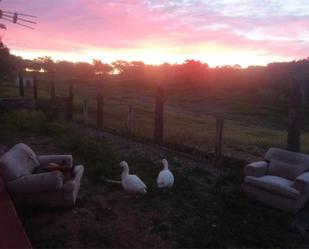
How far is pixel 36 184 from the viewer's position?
589cm

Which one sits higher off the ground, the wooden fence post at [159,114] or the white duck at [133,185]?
the wooden fence post at [159,114]

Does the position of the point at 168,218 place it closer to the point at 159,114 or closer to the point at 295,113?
the point at 295,113

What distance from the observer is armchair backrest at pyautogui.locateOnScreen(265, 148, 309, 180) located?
7.09 metres

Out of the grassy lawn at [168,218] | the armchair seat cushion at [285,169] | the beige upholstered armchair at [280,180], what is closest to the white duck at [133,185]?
the grassy lawn at [168,218]

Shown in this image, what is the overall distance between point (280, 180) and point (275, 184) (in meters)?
0.40

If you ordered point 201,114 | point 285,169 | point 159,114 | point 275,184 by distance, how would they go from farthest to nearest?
point 201,114, point 159,114, point 285,169, point 275,184

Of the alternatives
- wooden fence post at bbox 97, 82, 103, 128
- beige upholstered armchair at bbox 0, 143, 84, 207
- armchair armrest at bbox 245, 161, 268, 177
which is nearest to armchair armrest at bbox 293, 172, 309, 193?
armchair armrest at bbox 245, 161, 268, 177

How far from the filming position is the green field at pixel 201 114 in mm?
13648

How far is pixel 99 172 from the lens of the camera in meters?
8.23

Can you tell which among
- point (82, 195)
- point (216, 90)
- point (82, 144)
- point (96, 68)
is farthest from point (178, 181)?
point (96, 68)

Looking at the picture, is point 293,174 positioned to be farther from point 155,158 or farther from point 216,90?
point 216,90

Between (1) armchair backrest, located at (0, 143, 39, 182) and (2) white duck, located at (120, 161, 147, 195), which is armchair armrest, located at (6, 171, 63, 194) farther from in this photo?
(2) white duck, located at (120, 161, 147, 195)

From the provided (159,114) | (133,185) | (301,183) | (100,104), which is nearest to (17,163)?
(133,185)

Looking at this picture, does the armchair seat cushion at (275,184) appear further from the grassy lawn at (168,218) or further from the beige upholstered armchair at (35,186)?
the beige upholstered armchair at (35,186)
